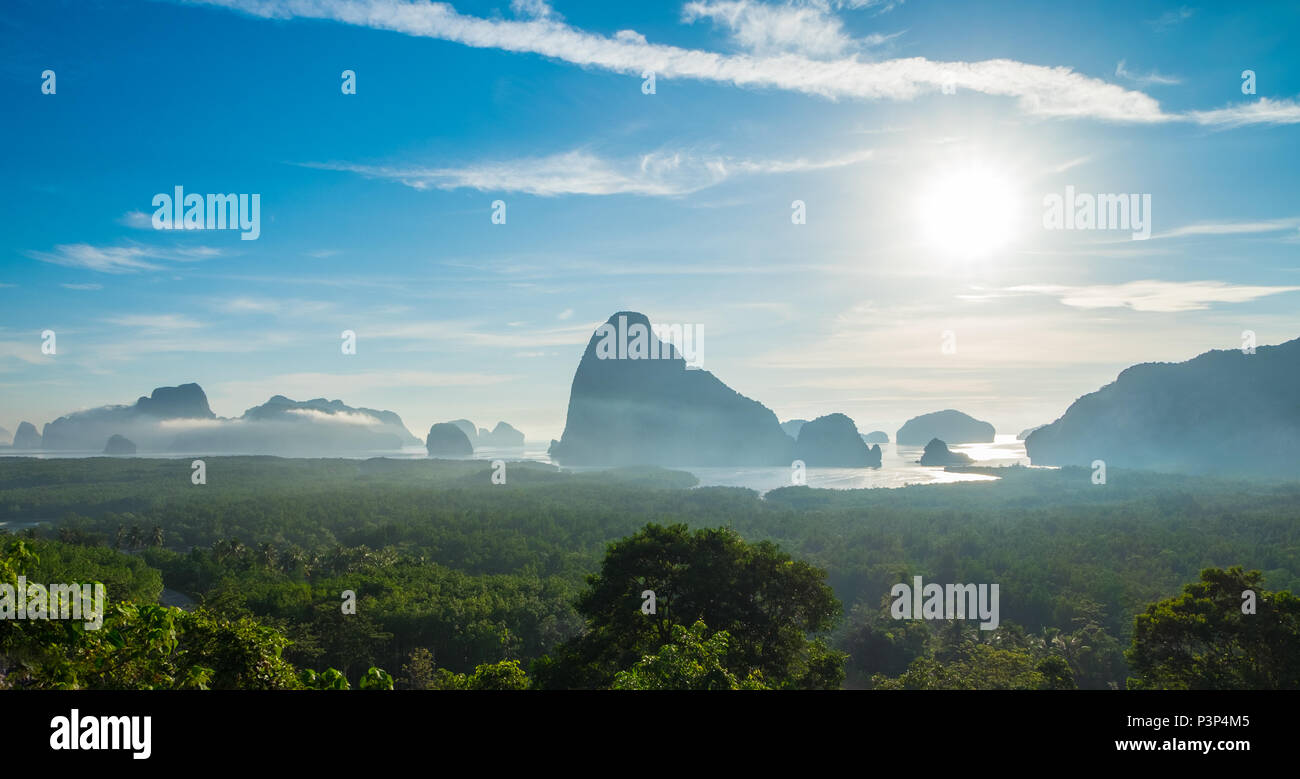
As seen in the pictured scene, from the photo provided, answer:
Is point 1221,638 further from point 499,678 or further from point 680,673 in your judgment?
point 499,678

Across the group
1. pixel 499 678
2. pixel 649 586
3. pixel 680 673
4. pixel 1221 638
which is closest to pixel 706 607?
pixel 649 586

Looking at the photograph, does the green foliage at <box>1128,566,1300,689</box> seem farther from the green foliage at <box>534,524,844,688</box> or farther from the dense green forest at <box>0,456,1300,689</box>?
the green foliage at <box>534,524,844,688</box>

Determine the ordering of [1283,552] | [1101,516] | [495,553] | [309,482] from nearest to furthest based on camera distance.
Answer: [1283,552] → [495,553] → [1101,516] → [309,482]

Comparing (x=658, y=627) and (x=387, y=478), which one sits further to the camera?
(x=387, y=478)
